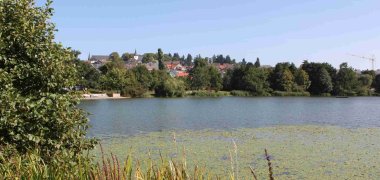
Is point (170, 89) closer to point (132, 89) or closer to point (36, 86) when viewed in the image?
point (132, 89)

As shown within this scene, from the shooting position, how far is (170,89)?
9019 cm

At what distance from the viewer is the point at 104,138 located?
23062 millimetres

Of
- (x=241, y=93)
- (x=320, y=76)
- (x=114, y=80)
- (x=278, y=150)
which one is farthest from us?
(x=320, y=76)

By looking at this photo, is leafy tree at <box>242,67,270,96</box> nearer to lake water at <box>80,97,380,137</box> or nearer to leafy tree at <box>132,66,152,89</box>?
leafy tree at <box>132,66,152,89</box>

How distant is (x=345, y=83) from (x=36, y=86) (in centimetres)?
10975

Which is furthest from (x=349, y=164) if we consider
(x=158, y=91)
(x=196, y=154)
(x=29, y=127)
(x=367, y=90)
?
(x=367, y=90)

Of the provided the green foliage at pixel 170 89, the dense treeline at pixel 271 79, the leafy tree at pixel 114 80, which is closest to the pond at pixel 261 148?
the green foliage at pixel 170 89

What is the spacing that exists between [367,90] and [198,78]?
47804mm

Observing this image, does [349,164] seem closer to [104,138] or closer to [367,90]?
[104,138]

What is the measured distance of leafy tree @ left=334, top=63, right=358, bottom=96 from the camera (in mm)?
105562

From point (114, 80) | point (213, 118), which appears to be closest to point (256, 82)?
point (114, 80)

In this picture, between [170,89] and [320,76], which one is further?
[320,76]

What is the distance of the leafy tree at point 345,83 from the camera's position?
10556cm

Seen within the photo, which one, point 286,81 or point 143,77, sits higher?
point 143,77
